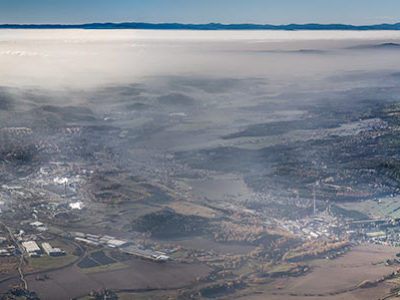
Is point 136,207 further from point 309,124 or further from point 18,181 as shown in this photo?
point 309,124

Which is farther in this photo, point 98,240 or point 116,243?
point 98,240

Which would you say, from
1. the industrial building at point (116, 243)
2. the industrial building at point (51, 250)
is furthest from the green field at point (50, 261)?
the industrial building at point (116, 243)

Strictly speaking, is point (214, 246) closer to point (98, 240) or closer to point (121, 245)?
point (121, 245)

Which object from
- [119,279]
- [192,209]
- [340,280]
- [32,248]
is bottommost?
[340,280]

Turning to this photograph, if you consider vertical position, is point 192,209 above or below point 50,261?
above

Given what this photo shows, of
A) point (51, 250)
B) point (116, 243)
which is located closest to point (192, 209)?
point (116, 243)

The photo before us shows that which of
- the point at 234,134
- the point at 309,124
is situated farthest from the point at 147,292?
the point at 309,124

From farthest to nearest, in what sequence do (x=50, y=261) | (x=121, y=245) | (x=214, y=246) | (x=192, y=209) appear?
(x=192, y=209) → (x=214, y=246) → (x=121, y=245) → (x=50, y=261)
